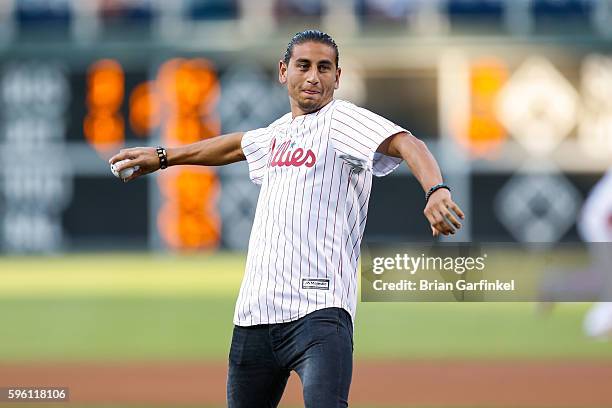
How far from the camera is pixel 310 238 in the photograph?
343 centimetres

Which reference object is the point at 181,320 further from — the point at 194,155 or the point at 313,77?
the point at 313,77

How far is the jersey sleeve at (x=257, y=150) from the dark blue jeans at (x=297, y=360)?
0.51m

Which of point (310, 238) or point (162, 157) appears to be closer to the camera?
point (310, 238)

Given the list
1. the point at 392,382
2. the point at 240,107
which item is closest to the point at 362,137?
the point at 392,382

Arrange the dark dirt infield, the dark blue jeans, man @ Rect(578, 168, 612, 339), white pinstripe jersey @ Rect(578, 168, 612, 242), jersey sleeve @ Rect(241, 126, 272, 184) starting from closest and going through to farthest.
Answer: the dark blue jeans, jersey sleeve @ Rect(241, 126, 272, 184), the dark dirt infield, man @ Rect(578, 168, 612, 339), white pinstripe jersey @ Rect(578, 168, 612, 242)

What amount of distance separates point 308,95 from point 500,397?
4.23 metres

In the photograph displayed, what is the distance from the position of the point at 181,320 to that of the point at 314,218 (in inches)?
374

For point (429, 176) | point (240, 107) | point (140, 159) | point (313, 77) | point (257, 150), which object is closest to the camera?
point (429, 176)

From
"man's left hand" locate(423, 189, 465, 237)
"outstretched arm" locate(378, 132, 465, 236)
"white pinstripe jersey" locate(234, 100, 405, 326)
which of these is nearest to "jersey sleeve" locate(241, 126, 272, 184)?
"white pinstripe jersey" locate(234, 100, 405, 326)

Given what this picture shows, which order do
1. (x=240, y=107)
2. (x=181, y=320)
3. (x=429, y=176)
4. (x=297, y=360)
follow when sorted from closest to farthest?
(x=429, y=176)
(x=297, y=360)
(x=181, y=320)
(x=240, y=107)

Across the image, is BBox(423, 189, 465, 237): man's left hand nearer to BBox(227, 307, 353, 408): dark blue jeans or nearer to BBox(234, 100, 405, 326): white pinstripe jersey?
BBox(234, 100, 405, 326): white pinstripe jersey

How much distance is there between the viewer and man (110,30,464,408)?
3.37 meters

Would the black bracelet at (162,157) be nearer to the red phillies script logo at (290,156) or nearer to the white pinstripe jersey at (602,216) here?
the red phillies script logo at (290,156)

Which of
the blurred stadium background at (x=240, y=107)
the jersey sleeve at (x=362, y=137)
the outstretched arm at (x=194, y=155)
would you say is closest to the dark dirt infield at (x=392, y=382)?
the outstretched arm at (x=194, y=155)
